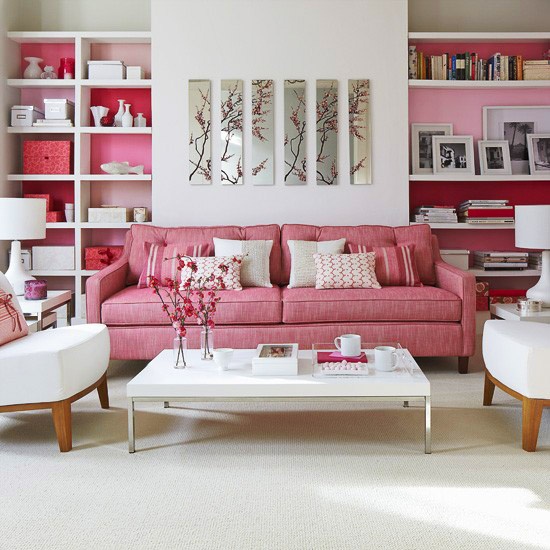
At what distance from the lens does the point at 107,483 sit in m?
2.46

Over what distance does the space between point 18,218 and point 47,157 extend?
133 cm

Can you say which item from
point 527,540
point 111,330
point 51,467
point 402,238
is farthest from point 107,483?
point 402,238

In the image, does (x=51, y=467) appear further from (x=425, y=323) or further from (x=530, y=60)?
(x=530, y=60)

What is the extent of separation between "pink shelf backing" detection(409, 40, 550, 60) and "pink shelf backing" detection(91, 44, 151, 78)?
91.4 inches

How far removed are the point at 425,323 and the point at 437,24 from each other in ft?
9.64

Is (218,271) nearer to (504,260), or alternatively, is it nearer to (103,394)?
(103,394)

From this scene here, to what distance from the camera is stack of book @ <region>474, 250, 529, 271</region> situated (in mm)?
5375

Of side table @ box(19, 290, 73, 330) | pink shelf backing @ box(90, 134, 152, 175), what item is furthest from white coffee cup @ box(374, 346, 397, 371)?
pink shelf backing @ box(90, 134, 152, 175)

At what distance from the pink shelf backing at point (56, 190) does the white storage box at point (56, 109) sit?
582mm

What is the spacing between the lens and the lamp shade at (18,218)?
424cm

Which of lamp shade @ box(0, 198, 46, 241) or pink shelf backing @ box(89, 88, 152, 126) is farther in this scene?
pink shelf backing @ box(89, 88, 152, 126)

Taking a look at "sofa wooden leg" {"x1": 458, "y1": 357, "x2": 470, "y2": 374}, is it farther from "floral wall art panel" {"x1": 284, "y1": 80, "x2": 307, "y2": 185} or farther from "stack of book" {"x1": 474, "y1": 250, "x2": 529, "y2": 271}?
"floral wall art panel" {"x1": 284, "y1": 80, "x2": 307, "y2": 185}

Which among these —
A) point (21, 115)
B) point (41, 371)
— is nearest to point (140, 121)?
point (21, 115)

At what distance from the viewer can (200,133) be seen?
5.31 meters
